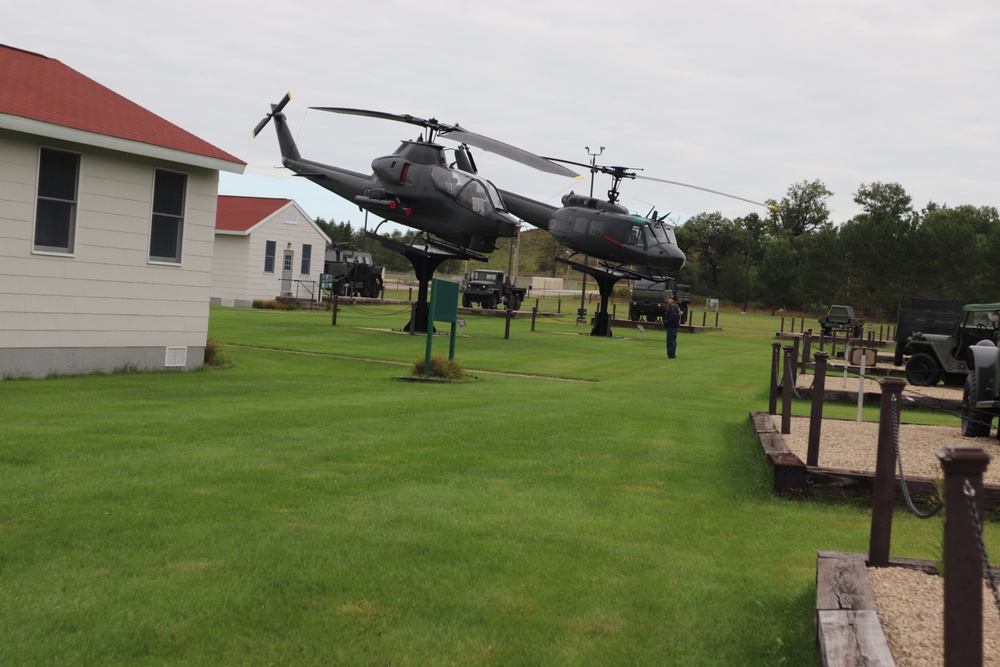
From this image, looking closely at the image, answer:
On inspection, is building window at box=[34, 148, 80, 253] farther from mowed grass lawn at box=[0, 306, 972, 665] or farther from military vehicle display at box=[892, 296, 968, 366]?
military vehicle display at box=[892, 296, 968, 366]

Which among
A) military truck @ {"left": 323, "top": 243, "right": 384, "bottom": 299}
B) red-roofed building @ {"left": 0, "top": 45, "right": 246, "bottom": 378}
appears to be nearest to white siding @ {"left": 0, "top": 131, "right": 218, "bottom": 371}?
red-roofed building @ {"left": 0, "top": 45, "right": 246, "bottom": 378}

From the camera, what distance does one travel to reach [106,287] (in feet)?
56.0

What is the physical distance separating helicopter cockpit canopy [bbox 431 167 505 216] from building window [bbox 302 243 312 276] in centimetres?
2309

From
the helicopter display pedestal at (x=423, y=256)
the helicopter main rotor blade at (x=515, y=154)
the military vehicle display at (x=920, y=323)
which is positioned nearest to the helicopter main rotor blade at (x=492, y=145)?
the helicopter main rotor blade at (x=515, y=154)

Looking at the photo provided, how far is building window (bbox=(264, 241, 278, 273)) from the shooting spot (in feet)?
162

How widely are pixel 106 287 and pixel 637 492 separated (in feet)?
38.6

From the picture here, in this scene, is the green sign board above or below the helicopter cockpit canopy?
below

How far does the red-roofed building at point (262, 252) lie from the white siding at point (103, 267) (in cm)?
2992

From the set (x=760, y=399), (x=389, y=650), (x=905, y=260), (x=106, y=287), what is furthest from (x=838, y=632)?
(x=905, y=260)

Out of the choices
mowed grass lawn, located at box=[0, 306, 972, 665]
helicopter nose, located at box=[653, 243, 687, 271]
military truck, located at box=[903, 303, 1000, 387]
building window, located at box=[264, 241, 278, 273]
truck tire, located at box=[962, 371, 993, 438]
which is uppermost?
helicopter nose, located at box=[653, 243, 687, 271]

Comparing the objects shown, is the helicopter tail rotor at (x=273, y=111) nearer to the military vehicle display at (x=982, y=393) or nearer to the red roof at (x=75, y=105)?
the red roof at (x=75, y=105)

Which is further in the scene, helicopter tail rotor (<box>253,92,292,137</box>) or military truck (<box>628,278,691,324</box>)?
military truck (<box>628,278,691,324</box>)

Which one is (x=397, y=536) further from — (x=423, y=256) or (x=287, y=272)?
(x=287, y=272)

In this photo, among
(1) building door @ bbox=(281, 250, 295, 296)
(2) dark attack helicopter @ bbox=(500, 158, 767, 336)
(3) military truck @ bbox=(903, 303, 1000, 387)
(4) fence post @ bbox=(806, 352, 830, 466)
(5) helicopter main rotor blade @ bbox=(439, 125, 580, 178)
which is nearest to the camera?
(4) fence post @ bbox=(806, 352, 830, 466)
